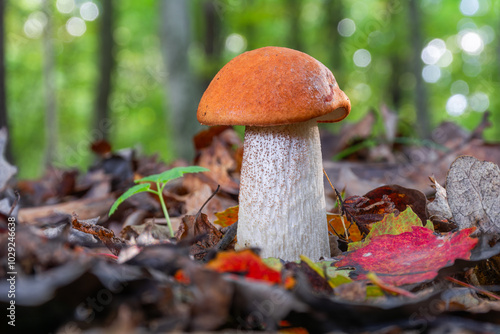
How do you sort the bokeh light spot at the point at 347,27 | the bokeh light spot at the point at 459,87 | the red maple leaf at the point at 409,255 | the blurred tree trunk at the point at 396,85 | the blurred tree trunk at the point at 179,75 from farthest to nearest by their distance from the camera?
the bokeh light spot at the point at 459,87 → the blurred tree trunk at the point at 396,85 → the bokeh light spot at the point at 347,27 → the blurred tree trunk at the point at 179,75 → the red maple leaf at the point at 409,255

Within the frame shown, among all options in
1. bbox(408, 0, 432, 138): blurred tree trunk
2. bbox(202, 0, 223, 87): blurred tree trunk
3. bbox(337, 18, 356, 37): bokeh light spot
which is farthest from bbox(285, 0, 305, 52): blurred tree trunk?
bbox(408, 0, 432, 138): blurred tree trunk

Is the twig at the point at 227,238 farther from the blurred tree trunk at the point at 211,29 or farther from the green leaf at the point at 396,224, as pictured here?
the blurred tree trunk at the point at 211,29

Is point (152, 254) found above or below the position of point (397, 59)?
below

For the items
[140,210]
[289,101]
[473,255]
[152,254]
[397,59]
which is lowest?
[140,210]

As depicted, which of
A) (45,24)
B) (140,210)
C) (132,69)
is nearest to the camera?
(140,210)

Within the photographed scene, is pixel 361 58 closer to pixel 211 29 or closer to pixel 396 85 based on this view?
pixel 396 85

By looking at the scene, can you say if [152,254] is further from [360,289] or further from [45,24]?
[45,24]

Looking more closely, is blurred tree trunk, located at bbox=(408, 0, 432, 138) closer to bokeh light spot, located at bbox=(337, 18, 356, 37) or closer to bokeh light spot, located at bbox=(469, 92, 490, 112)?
bokeh light spot, located at bbox=(337, 18, 356, 37)

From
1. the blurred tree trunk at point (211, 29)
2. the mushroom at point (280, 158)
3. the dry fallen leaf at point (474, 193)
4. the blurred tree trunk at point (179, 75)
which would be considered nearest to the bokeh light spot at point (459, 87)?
the blurred tree trunk at point (211, 29)

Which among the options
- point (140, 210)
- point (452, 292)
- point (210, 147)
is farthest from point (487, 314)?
point (210, 147)
